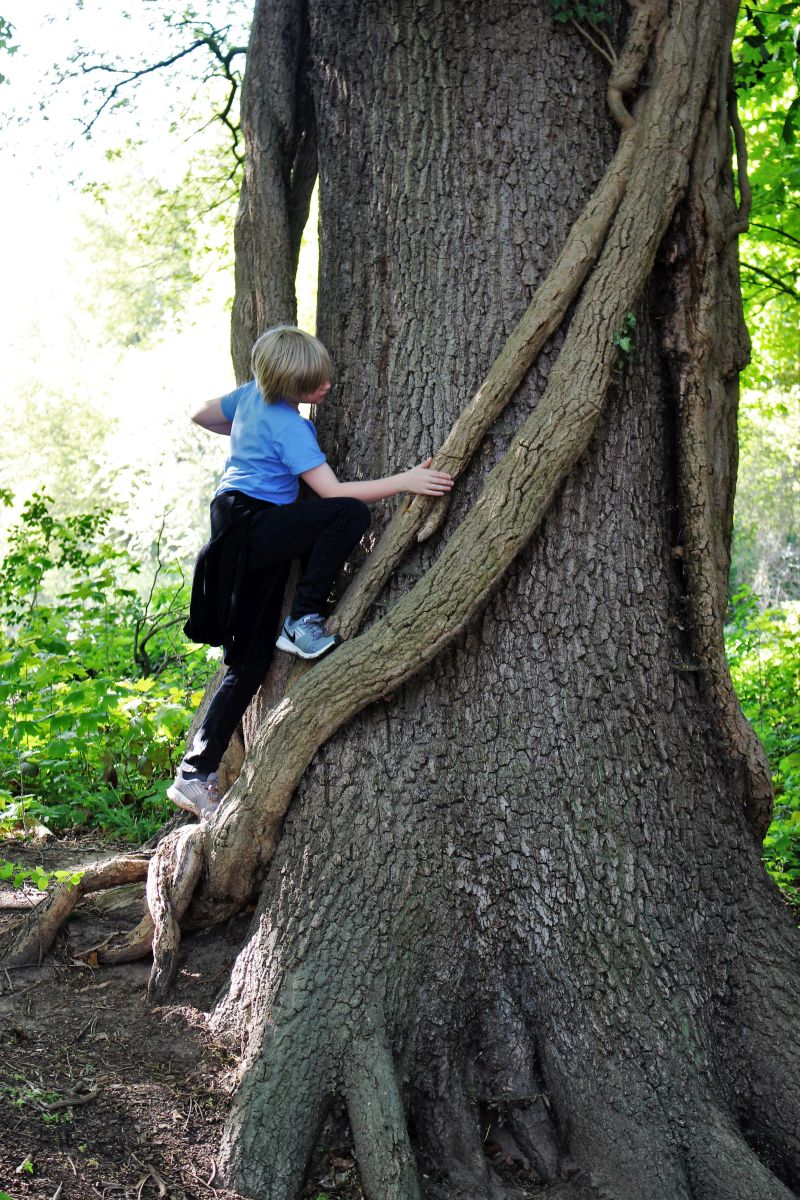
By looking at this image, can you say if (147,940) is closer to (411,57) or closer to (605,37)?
(411,57)

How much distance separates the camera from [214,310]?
1886 cm

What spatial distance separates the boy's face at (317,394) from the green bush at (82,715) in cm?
176

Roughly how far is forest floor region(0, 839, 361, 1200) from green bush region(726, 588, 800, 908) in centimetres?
267

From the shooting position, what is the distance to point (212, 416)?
3.80 m

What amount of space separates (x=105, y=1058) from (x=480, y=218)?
2907 mm

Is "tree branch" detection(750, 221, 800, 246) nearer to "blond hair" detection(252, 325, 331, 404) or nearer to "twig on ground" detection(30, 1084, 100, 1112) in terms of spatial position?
"blond hair" detection(252, 325, 331, 404)

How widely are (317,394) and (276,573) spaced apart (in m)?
0.66

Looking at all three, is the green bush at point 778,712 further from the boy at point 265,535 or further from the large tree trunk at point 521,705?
the boy at point 265,535

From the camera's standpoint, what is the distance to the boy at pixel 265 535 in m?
3.32

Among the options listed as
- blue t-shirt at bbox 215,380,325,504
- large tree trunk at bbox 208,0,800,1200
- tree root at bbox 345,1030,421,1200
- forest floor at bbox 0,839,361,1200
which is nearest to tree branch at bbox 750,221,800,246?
large tree trunk at bbox 208,0,800,1200

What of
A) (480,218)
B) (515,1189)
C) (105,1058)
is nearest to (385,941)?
(515,1189)

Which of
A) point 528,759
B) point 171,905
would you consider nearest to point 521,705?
point 528,759

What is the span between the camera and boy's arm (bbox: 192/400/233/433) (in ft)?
12.4

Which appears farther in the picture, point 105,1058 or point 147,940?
point 147,940
